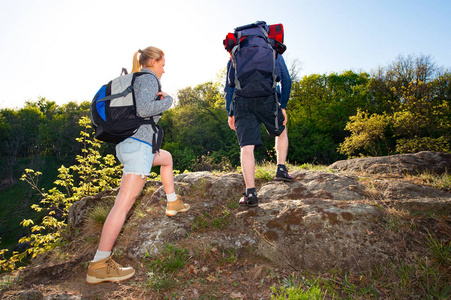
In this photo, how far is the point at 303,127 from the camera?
33.9 m

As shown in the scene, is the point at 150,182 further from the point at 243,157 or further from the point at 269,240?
the point at 269,240

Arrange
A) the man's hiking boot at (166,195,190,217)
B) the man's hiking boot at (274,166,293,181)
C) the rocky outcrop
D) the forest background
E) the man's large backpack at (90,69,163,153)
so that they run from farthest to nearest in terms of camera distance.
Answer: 1. the forest background
2. the man's hiking boot at (274,166,293,181)
3. the man's hiking boot at (166,195,190,217)
4. the rocky outcrop
5. the man's large backpack at (90,69,163,153)

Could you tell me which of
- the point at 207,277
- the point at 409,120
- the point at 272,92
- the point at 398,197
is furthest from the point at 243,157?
the point at 409,120

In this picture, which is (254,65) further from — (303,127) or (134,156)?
(303,127)

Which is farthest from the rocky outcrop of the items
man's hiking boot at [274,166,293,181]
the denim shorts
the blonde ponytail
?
the blonde ponytail

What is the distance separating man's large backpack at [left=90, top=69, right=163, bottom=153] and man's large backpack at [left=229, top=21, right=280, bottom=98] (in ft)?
4.23

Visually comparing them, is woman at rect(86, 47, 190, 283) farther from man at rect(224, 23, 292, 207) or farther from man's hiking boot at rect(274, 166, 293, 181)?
man's hiking boot at rect(274, 166, 293, 181)

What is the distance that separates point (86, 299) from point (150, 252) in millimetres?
768

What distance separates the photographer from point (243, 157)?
10.7ft

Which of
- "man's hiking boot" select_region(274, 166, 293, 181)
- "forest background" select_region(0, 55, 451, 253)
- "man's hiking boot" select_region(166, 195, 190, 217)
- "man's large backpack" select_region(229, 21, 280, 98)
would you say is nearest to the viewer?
"man's large backpack" select_region(229, 21, 280, 98)

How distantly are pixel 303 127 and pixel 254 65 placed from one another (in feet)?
106

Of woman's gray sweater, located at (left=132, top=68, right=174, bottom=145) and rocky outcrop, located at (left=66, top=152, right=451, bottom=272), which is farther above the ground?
woman's gray sweater, located at (left=132, top=68, right=174, bottom=145)

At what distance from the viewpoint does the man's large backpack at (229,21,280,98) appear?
122 inches

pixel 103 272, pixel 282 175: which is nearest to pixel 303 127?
pixel 282 175
